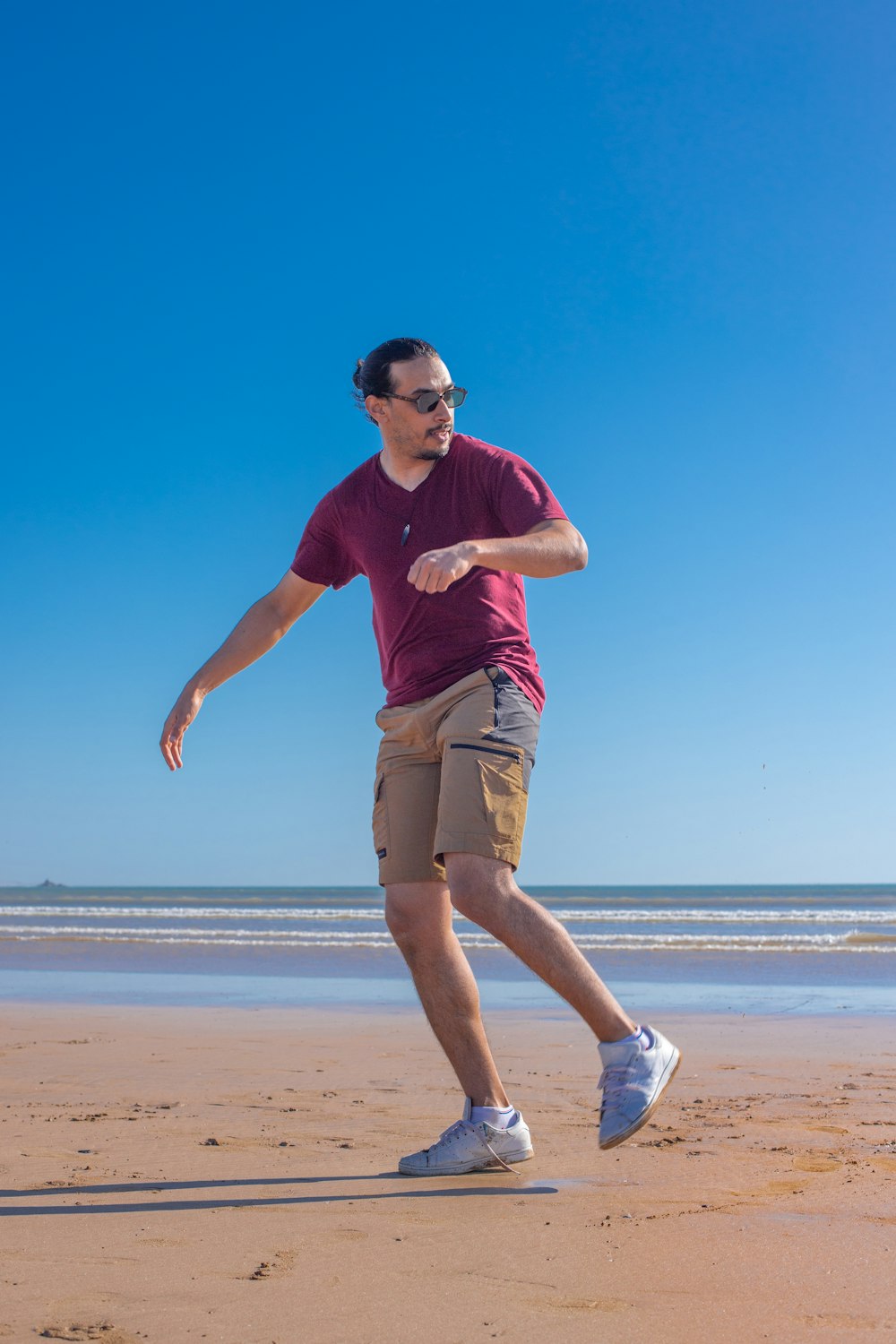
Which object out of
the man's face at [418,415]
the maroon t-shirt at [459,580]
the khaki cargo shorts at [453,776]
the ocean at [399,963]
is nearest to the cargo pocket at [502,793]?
the khaki cargo shorts at [453,776]

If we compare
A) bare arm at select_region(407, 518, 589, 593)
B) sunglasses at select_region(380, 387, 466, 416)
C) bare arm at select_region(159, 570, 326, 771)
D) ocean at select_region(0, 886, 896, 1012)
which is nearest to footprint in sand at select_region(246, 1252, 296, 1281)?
bare arm at select_region(407, 518, 589, 593)

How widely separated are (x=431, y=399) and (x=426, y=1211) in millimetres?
2007

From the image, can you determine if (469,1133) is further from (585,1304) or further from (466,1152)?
(585,1304)

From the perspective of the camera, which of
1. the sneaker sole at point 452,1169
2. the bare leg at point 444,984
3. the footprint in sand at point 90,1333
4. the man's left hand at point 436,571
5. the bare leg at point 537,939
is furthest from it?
the bare leg at point 444,984

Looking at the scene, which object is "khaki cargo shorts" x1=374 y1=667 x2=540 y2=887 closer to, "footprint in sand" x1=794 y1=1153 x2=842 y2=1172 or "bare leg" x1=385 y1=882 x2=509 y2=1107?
"bare leg" x1=385 y1=882 x2=509 y2=1107

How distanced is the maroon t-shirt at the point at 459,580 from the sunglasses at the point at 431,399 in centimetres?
12

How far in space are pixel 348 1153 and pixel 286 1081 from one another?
142cm

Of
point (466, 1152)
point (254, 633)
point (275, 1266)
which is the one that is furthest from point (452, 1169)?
point (254, 633)

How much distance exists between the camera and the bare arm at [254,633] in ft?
11.2

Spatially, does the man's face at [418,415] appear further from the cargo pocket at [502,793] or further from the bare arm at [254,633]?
the cargo pocket at [502,793]

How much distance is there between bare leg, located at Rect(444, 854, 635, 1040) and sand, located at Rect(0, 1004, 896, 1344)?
1.33 feet

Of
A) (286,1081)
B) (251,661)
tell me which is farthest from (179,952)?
(251,661)

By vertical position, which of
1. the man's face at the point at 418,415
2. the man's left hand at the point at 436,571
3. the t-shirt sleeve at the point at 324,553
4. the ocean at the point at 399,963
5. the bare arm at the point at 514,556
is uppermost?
the man's face at the point at 418,415

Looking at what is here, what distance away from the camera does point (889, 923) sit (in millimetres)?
19391
